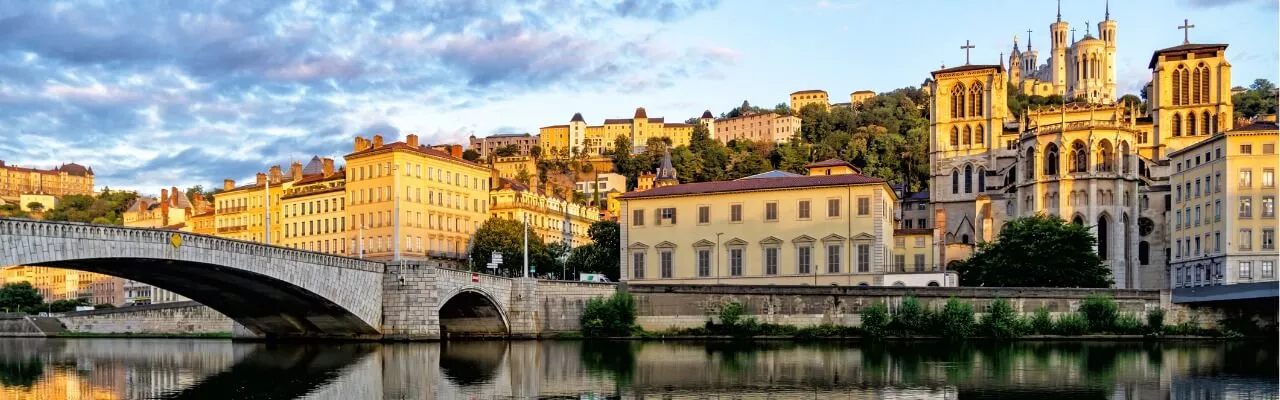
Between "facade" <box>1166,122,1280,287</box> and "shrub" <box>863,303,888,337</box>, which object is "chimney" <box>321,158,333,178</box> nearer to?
"shrub" <box>863,303,888,337</box>

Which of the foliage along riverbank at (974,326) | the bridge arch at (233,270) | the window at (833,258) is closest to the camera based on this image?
the bridge arch at (233,270)

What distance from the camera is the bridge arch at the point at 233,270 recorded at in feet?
137

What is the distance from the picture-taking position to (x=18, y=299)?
362 ft

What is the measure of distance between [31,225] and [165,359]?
44.2ft

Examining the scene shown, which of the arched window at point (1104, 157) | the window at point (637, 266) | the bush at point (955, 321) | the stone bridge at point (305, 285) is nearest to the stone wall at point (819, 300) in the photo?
the bush at point (955, 321)

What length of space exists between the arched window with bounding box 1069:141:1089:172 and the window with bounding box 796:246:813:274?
26.4 meters

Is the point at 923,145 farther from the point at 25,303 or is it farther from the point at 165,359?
the point at 165,359

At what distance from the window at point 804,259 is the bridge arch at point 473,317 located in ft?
62.4

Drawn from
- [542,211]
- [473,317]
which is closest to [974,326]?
[473,317]

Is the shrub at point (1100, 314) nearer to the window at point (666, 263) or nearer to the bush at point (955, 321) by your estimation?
the bush at point (955, 321)

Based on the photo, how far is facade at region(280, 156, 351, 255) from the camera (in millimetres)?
103812

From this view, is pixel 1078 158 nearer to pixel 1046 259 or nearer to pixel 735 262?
A: pixel 1046 259

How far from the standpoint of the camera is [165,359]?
53.0m

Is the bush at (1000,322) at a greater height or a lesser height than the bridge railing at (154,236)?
lesser
